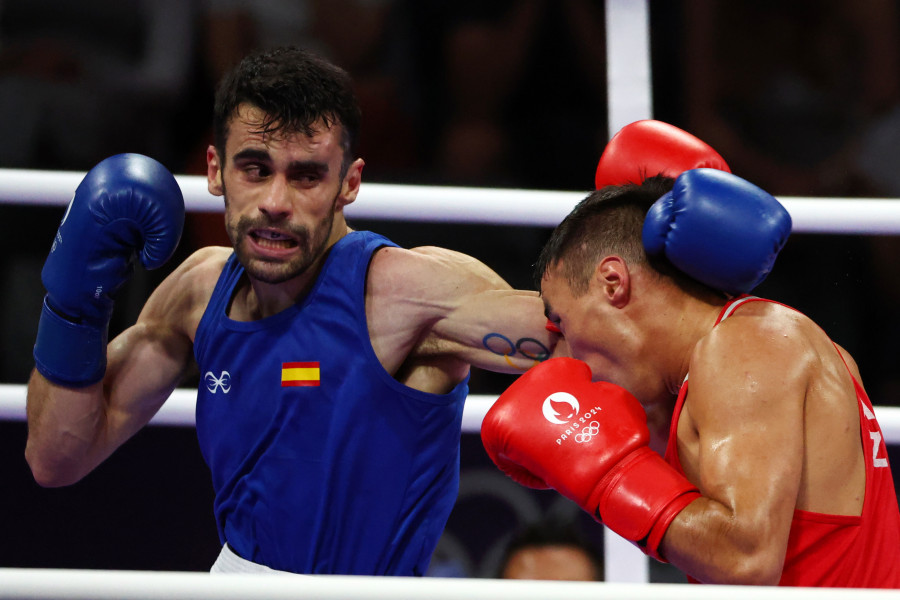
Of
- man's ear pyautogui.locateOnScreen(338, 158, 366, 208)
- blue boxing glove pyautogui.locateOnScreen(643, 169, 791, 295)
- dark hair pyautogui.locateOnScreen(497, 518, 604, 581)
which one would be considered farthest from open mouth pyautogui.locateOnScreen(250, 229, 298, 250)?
dark hair pyautogui.locateOnScreen(497, 518, 604, 581)

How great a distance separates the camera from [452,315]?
5.69 feet

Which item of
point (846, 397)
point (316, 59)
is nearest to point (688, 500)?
point (846, 397)

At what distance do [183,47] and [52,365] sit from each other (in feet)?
7.88

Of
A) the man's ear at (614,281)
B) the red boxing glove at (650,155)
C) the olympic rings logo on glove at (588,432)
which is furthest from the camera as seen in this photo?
the red boxing glove at (650,155)

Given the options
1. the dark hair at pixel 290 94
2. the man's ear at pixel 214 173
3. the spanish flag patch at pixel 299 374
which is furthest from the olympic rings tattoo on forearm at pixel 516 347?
the man's ear at pixel 214 173

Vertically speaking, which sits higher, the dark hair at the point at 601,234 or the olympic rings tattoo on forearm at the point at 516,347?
the dark hair at the point at 601,234

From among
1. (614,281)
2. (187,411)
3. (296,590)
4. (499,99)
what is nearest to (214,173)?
(187,411)

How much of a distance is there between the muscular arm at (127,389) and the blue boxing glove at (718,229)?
950 mm

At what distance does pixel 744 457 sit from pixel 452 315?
649 millimetres

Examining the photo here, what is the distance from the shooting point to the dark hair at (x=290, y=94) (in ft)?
5.61

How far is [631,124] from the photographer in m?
1.85

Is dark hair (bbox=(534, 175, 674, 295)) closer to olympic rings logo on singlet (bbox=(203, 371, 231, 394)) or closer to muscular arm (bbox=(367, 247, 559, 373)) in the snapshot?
muscular arm (bbox=(367, 247, 559, 373))

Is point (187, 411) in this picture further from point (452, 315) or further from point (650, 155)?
point (650, 155)

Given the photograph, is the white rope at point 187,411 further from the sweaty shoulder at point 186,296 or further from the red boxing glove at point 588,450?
the red boxing glove at point 588,450
